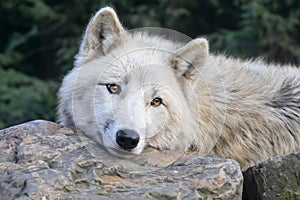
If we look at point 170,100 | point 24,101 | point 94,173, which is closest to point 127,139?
point 94,173

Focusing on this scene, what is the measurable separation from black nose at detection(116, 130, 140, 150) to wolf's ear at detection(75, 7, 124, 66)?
102 cm

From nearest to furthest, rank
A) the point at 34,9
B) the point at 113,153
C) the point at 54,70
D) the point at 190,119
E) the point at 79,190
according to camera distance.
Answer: the point at 79,190 < the point at 113,153 < the point at 190,119 < the point at 34,9 < the point at 54,70

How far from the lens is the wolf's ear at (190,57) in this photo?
222 inches

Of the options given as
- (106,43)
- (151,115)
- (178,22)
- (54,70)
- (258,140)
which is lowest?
(54,70)

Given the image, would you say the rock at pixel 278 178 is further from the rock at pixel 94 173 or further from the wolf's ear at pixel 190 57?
the wolf's ear at pixel 190 57

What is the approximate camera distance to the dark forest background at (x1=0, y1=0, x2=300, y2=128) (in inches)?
476

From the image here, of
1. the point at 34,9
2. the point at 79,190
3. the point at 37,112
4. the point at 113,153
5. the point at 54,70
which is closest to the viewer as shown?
the point at 79,190

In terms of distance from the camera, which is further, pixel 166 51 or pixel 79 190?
pixel 166 51

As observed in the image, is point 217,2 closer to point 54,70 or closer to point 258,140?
point 54,70

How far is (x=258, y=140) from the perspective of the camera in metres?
6.03

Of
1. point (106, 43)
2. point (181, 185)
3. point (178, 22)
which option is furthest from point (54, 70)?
point (181, 185)

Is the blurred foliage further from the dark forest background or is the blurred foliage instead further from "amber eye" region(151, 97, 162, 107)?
"amber eye" region(151, 97, 162, 107)

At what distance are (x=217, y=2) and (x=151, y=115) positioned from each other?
8.17 meters

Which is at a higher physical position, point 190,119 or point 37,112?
point 190,119
